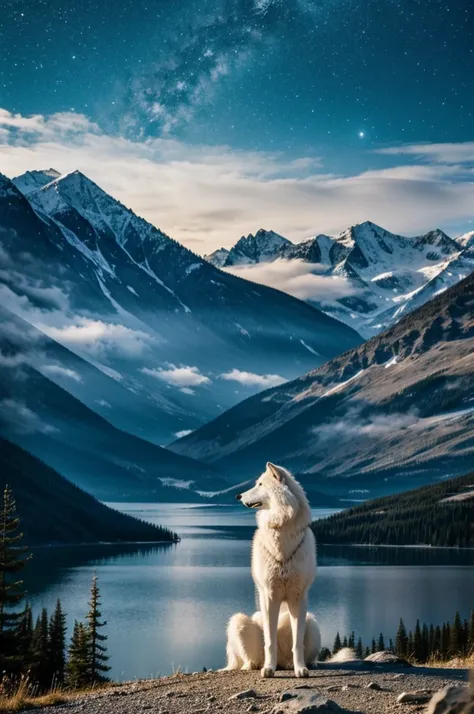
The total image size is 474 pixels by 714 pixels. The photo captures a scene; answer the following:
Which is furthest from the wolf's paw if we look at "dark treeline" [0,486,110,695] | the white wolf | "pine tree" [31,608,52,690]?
"pine tree" [31,608,52,690]

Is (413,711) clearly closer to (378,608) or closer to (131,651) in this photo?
(131,651)

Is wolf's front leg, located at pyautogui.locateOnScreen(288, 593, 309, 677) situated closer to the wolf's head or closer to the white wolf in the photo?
the white wolf

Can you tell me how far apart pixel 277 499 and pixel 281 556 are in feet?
3.80

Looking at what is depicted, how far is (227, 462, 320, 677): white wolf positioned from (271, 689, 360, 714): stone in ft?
13.9

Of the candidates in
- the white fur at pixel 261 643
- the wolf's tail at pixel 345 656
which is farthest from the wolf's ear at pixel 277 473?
the wolf's tail at pixel 345 656

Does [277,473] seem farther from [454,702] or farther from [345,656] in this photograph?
[454,702]

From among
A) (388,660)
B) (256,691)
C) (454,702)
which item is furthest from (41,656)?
(454,702)

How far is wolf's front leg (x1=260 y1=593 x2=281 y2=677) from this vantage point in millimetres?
20391

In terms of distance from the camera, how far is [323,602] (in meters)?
168

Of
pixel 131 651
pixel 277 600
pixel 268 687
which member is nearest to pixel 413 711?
pixel 268 687

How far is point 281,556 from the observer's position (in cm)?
2031

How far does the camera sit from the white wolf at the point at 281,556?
Answer: 20312 mm

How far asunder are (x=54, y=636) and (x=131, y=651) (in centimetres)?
3536

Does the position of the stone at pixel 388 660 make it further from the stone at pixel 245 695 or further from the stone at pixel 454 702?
the stone at pixel 454 702
